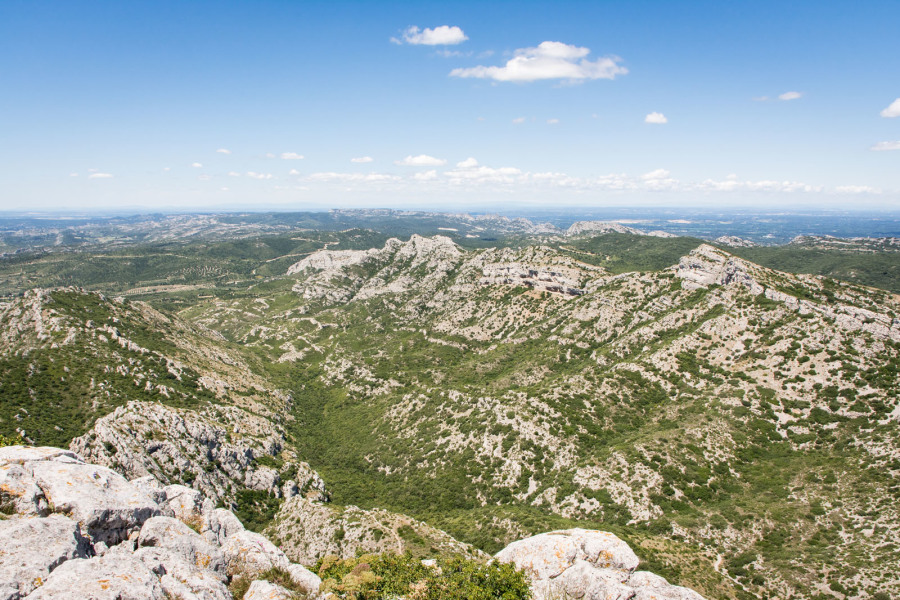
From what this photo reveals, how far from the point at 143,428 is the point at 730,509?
106 meters

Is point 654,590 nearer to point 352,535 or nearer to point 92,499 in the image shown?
point 352,535

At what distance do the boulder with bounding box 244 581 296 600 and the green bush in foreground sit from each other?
410 centimetres

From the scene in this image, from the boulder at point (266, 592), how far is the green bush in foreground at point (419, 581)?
4.10m

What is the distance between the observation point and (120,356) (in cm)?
9706

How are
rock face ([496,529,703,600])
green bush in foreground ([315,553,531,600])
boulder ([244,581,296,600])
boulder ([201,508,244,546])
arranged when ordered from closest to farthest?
boulder ([244,581,296,600]) → green bush in foreground ([315,553,531,600]) → rock face ([496,529,703,600]) → boulder ([201,508,244,546])

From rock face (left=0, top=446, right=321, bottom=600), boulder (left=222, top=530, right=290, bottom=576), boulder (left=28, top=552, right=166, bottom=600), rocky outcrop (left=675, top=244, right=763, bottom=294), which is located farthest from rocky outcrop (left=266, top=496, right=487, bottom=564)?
rocky outcrop (left=675, top=244, right=763, bottom=294)

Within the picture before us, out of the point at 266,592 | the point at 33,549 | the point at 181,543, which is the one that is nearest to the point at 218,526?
the point at 181,543

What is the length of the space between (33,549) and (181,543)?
9.74 metres

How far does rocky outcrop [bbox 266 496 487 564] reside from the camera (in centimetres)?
5447

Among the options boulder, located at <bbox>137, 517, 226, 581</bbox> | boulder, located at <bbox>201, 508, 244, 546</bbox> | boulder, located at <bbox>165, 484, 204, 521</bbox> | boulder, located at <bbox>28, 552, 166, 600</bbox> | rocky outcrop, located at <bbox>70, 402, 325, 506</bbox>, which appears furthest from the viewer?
rocky outcrop, located at <bbox>70, 402, 325, 506</bbox>

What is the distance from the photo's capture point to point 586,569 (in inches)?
1432

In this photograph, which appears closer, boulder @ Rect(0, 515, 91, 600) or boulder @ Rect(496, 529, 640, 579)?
boulder @ Rect(0, 515, 91, 600)

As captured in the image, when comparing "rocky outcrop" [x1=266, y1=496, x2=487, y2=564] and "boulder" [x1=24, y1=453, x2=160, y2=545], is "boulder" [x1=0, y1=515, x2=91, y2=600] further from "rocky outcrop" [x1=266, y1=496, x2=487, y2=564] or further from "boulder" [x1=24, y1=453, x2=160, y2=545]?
"rocky outcrop" [x1=266, y1=496, x2=487, y2=564]

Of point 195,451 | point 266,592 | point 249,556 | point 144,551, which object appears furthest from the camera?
point 195,451
